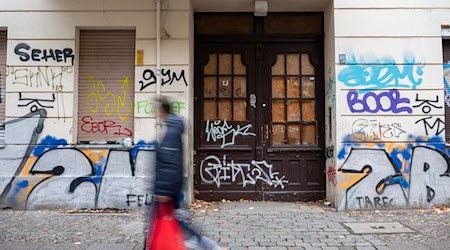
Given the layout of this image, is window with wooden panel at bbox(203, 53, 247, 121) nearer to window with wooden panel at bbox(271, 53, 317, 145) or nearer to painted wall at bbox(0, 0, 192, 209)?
window with wooden panel at bbox(271, 53, 317, 145)

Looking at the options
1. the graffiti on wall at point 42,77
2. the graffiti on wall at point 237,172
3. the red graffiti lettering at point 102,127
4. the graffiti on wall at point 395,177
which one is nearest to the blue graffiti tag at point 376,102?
the graffiti on wall at point 395,177

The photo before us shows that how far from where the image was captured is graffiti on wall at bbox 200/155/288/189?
8.13 m

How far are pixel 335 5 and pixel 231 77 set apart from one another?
2425 millimetres

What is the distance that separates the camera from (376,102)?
7.46 meters

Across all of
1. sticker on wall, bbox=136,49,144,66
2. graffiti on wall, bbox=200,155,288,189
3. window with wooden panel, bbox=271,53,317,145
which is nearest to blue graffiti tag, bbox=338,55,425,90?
window with wooden panel, bbox=271,53,317,145

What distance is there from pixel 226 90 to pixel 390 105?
317 cm

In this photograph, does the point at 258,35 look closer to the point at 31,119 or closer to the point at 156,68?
the point at 156,68

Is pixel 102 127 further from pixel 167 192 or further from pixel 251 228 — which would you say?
pixel 167 192

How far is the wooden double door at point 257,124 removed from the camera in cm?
812

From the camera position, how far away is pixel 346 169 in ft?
24.2

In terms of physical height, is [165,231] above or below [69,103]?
below

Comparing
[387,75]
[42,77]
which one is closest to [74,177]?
[42,77]

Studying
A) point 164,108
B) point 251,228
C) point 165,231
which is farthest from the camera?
point 251,228

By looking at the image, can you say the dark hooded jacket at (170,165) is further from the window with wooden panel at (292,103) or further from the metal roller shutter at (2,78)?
the metal roller shutter at (2,78)
